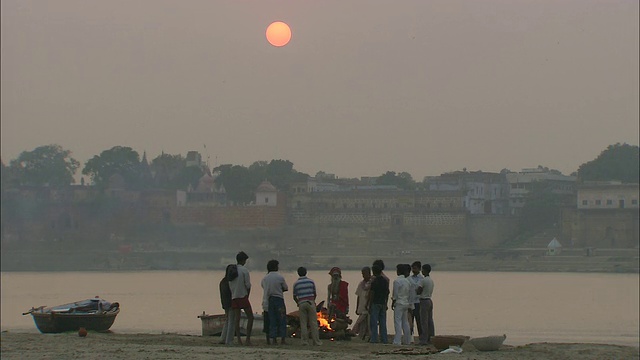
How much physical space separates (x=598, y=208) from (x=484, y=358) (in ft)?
189

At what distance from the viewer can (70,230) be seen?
77.9 meters

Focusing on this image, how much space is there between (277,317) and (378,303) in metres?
1.05

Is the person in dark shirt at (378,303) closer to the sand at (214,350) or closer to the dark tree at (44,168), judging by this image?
the sand at (214,350)

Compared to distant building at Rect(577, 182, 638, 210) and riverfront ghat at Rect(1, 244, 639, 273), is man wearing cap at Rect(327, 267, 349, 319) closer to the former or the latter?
riverfront ghat at Rect(1, 244, 639, 273)

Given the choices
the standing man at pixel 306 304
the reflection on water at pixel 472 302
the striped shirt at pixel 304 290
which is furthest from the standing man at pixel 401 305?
the reflection on water at pixel 472 302

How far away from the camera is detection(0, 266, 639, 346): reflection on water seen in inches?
1021

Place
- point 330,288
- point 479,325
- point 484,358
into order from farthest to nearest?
point 479,325 < point 330,288 < point 484,358

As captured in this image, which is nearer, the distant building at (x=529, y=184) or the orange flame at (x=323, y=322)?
the orange flame at (x=323, y=322)

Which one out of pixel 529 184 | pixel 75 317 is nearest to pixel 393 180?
pixel 529 184

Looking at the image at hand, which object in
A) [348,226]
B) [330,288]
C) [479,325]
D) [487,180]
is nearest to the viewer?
[330,288]

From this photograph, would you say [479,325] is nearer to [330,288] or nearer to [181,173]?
[330,288]

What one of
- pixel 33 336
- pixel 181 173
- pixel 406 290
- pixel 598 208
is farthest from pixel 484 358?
pixel 181 173

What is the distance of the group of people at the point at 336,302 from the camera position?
1270 centimetres

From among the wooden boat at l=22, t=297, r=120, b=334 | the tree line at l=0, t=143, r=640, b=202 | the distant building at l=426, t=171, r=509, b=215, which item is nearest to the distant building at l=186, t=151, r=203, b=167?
Result: the tree line at l=0, t=143, r=640, b=202
